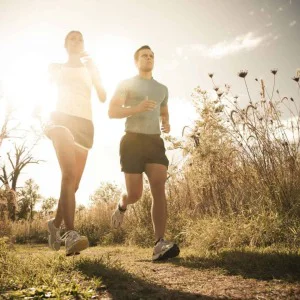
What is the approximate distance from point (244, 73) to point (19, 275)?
3.56m

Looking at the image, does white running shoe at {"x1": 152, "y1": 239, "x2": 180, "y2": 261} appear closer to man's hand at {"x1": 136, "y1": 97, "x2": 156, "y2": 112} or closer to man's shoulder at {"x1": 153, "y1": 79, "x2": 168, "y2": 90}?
man's hand at {"x1": 136, "y1": 97, "x2": 156, "y2": 112}

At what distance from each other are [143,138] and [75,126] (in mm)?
799

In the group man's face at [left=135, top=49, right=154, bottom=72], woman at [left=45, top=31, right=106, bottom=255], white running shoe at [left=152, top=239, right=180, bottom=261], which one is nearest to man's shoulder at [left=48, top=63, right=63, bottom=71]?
woman at [left=45, top=31, right=106, bottom=255]

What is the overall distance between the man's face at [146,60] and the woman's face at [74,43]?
734 mm

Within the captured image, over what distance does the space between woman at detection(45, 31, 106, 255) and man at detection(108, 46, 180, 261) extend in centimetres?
41

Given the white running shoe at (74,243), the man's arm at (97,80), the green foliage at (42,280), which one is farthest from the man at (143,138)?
the green foliage at (42,280)

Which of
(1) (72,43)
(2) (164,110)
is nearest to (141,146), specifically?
(2) (164,110)

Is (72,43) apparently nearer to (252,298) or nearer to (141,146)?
(141,146)

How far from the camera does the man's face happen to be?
380cm

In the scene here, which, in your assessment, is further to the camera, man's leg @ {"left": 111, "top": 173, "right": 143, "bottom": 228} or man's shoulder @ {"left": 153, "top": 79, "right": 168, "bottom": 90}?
man's shoulder @ {"left": 153, "top": 79, "right": 168, "bottom": 90}

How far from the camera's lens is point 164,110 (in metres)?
4.10

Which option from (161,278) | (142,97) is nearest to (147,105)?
(142,97)

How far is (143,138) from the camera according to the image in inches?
140

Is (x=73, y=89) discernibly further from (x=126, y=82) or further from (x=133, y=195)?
(x=133, y=195)
